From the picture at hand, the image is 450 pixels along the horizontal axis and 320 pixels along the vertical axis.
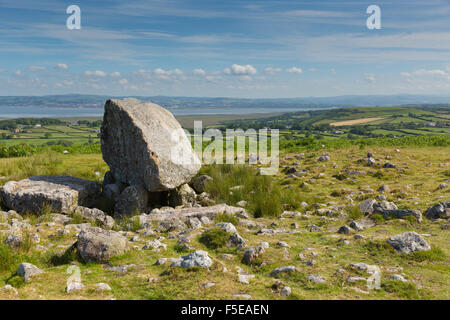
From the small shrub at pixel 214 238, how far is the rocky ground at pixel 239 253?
24mm

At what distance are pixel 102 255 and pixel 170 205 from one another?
623 centimetres

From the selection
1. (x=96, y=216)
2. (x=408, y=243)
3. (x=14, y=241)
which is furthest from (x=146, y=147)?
(x=408, y=243)

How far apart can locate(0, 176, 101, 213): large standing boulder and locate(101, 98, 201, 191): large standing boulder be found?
167cm

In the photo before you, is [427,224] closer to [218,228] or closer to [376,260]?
[376,260]

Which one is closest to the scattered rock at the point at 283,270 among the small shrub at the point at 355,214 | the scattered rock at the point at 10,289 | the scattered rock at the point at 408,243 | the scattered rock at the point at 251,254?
the scattered rock at the point at 251,254

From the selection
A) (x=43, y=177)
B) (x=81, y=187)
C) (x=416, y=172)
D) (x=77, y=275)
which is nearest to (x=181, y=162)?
(x=81, y=187)

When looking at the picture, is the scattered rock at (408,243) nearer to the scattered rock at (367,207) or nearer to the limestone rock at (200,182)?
the scattered rock at (367,207)

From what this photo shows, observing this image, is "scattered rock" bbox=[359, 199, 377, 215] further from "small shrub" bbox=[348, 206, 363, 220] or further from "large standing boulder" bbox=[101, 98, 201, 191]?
"large standing boulder" bbox=[101, 98, 201, 191]

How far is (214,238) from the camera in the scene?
7547 mm

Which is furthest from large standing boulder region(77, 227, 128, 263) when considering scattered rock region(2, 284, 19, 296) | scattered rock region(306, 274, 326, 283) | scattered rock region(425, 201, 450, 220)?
scattered rock region(425, 201, 450, 220)

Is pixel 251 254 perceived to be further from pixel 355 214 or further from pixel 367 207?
pixel 367 207

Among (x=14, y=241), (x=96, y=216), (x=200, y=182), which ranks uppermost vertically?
(x=200, y=182)

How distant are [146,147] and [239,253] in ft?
19.5

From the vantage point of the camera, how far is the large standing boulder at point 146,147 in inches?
453
